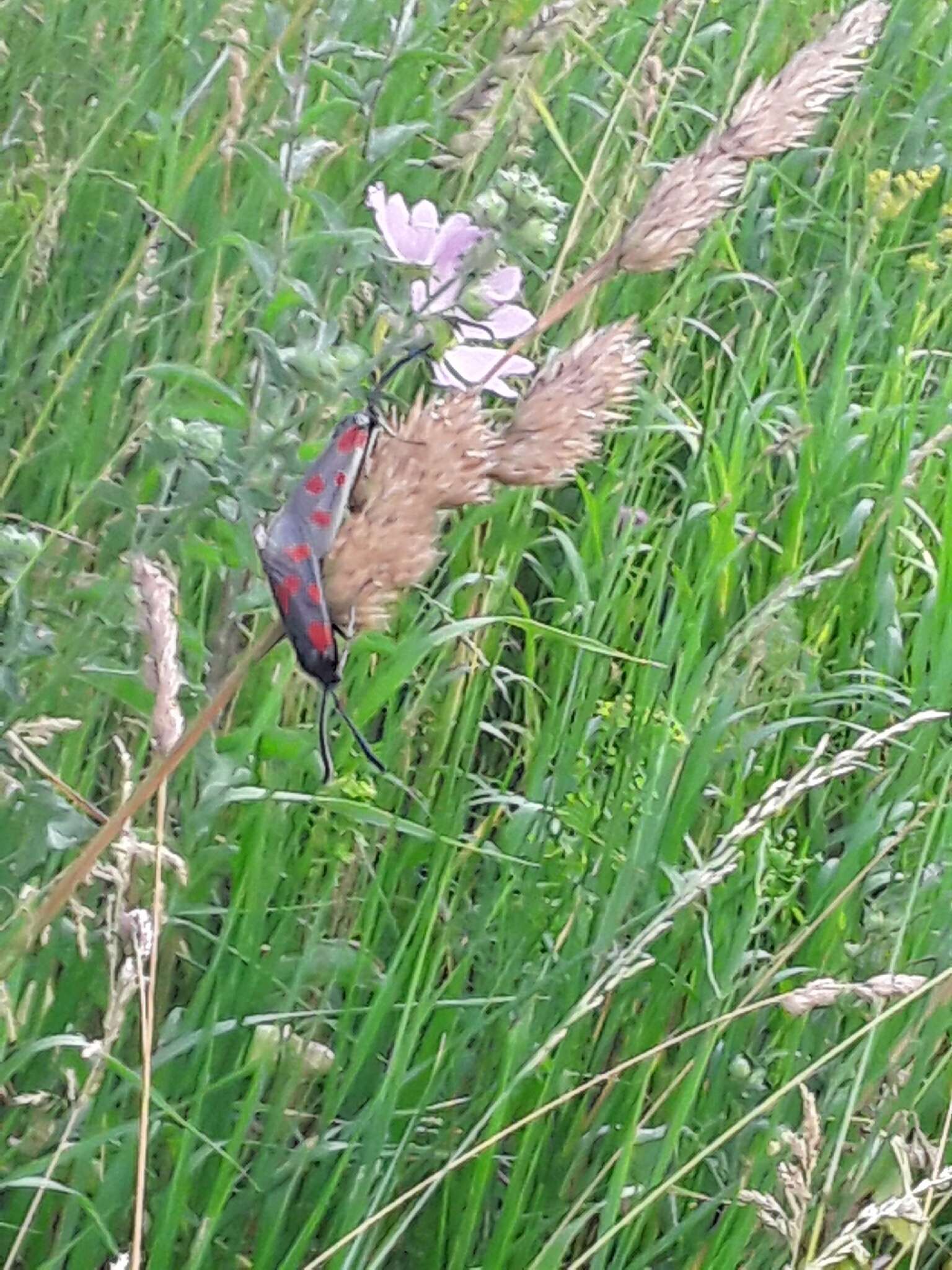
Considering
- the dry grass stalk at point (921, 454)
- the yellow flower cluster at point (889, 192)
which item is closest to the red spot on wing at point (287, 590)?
the dry grass stalk at point (921, 454)

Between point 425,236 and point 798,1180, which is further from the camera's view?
point 425,236

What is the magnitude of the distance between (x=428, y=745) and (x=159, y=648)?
0.87 metres

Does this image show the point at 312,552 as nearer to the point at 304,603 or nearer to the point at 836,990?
the point at 304,603

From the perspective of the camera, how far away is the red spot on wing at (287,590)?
0.66m

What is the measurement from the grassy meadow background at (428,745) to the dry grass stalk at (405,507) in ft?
1.30

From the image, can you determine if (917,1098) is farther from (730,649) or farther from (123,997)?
(123,997)

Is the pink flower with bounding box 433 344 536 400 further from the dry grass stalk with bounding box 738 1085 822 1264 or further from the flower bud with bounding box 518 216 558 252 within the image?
the dry grass stalk with bounding box 738 1085 822 1264

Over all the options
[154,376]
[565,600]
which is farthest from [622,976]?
[565,600]

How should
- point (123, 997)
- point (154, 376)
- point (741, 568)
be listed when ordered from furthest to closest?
1. point (741, 568)
2. point (154, 376)
3. point (123, 997)

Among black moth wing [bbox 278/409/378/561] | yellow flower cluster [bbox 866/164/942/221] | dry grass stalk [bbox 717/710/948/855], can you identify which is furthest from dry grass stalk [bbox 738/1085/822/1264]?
yellow flower cluster [bbox 866/164/942/221]

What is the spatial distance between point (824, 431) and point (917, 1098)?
99cm

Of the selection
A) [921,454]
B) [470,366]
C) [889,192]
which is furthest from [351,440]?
[889,192]

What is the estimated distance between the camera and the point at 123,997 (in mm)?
802

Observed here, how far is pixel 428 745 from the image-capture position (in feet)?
5.21
